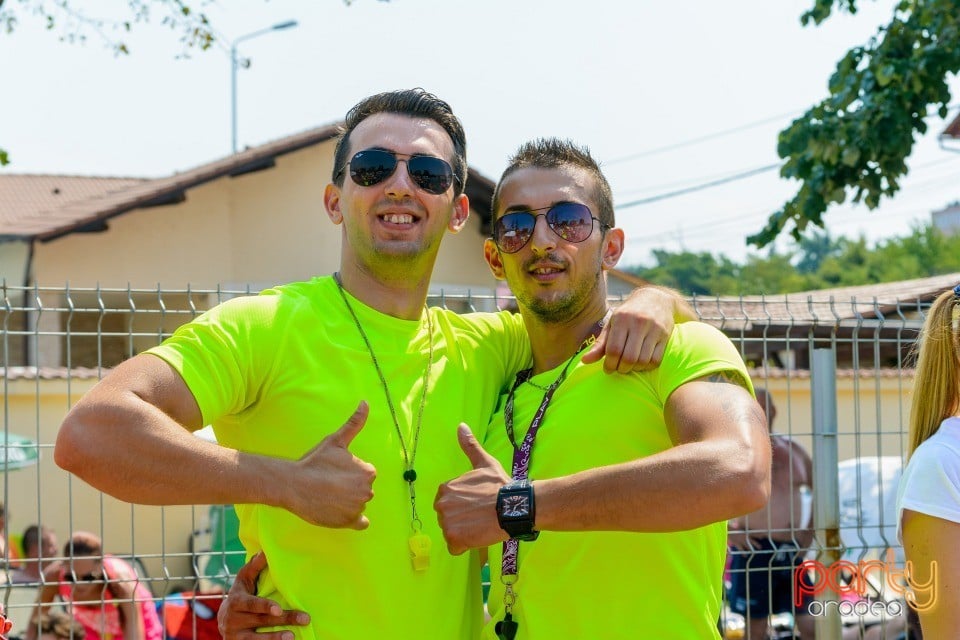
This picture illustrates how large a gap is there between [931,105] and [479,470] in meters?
6.73

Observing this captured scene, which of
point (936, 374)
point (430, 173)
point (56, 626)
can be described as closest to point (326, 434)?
point (430, 173)

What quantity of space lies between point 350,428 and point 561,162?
122 centimetres

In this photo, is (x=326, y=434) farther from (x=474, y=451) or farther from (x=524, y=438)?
(x=524, y=438)

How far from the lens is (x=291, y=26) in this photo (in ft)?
77.0

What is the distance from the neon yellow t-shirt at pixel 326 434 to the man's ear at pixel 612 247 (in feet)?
2.44

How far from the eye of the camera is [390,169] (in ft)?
9.94

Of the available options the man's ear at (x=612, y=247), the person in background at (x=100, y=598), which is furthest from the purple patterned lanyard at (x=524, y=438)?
the person in background at (x=100, y=598)

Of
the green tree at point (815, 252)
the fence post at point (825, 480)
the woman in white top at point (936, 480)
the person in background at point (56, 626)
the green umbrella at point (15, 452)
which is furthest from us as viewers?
the green tree at point (815, 252)

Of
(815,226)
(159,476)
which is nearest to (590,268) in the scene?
(159,476)

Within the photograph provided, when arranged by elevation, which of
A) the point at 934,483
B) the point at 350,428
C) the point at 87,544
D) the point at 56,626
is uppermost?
the point at 350,428

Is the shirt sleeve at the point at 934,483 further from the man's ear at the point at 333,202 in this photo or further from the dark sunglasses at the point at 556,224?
the man's ear at the point at 333,202

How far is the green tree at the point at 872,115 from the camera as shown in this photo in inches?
305

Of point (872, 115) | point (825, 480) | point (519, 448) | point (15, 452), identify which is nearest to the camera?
point (519, 448)

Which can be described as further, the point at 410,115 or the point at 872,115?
the point at 872,115
